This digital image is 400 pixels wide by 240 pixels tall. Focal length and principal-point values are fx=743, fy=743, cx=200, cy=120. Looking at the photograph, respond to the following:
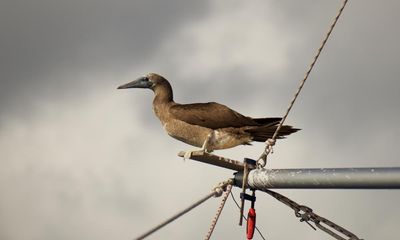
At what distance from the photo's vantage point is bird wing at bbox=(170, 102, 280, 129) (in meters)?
12.4

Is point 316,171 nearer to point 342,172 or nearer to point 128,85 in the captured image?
point 342,172

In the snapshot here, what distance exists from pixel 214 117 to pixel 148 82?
1.87 meters

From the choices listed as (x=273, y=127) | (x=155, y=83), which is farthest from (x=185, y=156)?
(x=155, y=83)

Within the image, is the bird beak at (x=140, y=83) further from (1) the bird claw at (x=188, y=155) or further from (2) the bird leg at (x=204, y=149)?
(1) the bird claw at (x=188, y=155)

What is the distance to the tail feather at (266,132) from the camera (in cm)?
1195

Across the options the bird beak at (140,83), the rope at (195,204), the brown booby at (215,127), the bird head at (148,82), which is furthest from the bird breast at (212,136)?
the bird beak at (140,83)

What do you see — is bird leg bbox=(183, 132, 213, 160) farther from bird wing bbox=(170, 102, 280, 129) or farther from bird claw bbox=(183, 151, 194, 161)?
bird wing bbox=(170, 102, 280, 129)

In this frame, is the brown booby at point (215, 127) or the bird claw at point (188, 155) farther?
the brown booby at point (215, 127)

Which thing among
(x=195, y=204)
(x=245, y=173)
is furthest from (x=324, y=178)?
(x=195, y=204)

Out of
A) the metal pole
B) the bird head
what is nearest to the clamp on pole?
the metal pole

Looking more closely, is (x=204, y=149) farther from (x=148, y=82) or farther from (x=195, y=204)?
(x=148, y=82)

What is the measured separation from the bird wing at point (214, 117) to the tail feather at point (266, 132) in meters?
0.11

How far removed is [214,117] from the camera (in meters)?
12.5

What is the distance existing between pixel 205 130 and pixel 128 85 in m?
2.29
